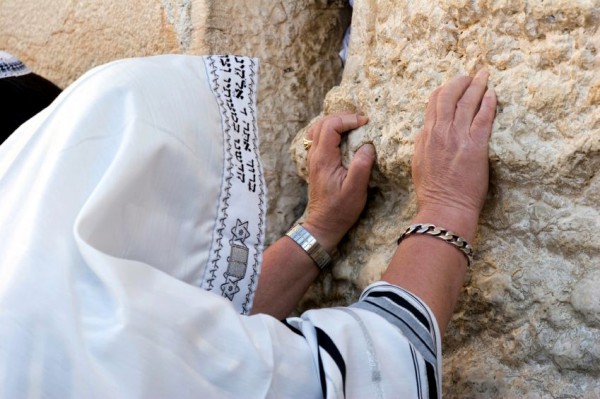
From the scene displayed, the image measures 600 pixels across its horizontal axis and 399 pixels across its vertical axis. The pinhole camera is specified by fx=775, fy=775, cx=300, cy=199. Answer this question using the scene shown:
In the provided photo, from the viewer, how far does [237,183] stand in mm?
1069

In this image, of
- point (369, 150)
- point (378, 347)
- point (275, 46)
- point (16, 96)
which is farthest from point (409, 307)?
point (16, 96)

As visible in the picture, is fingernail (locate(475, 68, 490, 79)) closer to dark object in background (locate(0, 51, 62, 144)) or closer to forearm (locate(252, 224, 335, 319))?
forearm (locate(252, 224, 335, 319))

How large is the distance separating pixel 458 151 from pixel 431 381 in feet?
1.11

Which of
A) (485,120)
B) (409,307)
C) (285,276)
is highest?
(485,120)

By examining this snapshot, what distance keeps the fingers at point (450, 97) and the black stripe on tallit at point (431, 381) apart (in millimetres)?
363

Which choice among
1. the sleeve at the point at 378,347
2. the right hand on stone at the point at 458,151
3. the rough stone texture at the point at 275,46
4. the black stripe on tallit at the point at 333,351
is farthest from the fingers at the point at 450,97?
the rough stone texture at the point at 275,46

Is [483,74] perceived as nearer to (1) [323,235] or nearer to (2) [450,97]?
(2) [450,97]

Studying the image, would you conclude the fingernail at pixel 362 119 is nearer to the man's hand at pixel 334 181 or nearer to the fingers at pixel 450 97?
the man's hand at pixel 334 181

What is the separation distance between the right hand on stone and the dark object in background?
108cm

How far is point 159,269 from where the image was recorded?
998 millimetres

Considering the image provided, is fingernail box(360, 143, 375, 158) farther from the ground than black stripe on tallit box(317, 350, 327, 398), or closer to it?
farther from the ground

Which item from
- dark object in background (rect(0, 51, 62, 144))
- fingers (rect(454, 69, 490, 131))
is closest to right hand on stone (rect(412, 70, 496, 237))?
fingers (rect(454, 69, 490, 131))

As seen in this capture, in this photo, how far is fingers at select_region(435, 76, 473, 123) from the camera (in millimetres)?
1157

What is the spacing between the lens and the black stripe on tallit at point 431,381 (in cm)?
104
